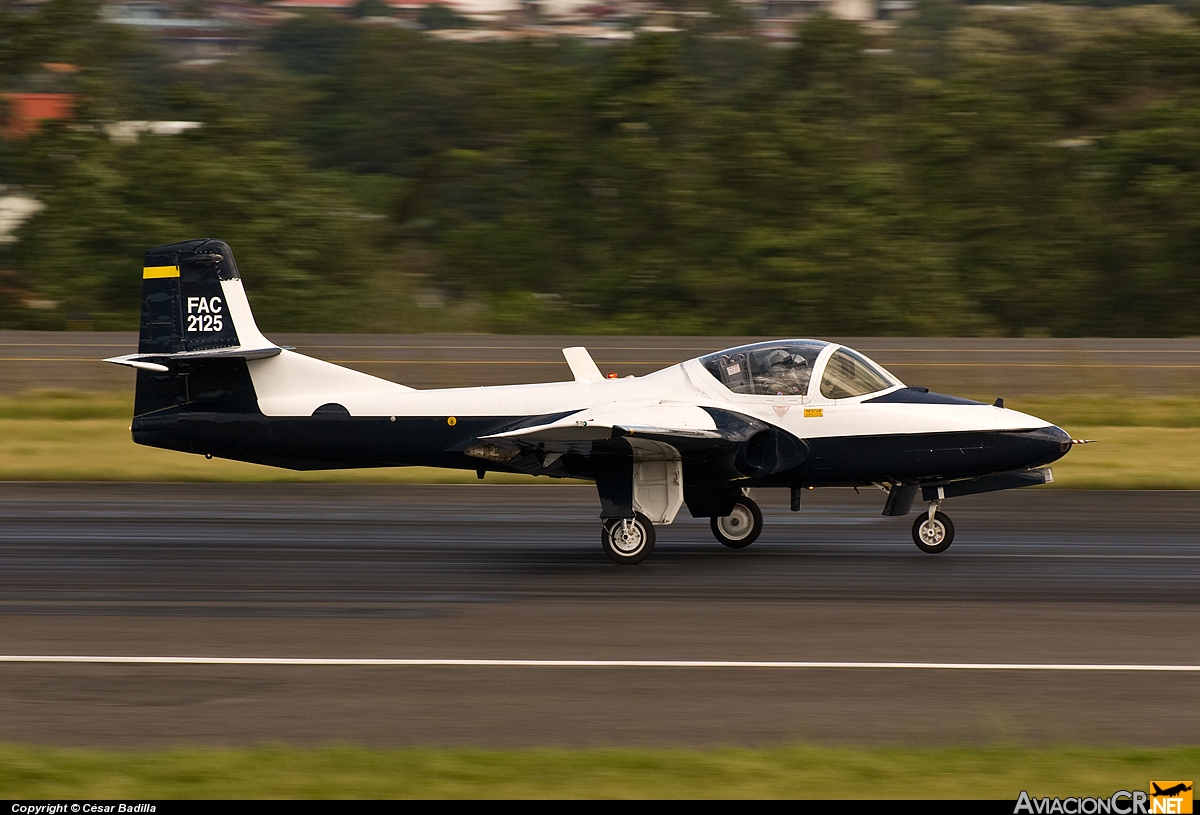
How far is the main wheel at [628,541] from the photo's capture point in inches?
519

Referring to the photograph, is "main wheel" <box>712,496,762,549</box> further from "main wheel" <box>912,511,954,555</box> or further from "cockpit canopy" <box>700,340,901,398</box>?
"main wheel" <box>912,511,954,555</box>

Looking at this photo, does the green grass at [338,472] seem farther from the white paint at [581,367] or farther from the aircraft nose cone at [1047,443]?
the aircraft nose cone at [1047,443]

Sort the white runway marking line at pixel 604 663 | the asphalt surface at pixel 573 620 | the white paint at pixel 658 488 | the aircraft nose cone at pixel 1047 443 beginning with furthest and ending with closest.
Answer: the white paint at pixel 658 488 → the aircraft nose cone at pixel 1047 443 → the white runway marking line at pixel 604 663 → the asphalt surface at pixel 573 620

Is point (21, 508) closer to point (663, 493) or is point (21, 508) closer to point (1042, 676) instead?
point (663, 493)

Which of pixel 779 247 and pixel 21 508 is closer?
pixel 21 508

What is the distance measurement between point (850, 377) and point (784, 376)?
694mm

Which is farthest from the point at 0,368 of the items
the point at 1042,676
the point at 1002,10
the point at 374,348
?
the point at 1002,10

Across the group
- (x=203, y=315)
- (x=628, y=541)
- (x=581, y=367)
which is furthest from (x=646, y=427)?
(x=203, y=315)

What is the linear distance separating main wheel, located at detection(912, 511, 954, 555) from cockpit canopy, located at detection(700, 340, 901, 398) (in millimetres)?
1473

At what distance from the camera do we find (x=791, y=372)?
44.7 feet

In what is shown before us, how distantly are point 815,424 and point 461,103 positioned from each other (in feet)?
144

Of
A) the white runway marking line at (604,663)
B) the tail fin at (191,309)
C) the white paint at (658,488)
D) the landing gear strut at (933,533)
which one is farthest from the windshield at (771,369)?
the tail fin at (191,309)

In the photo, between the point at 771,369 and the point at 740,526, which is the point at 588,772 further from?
the point at 740,526

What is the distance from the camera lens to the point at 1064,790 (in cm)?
670
